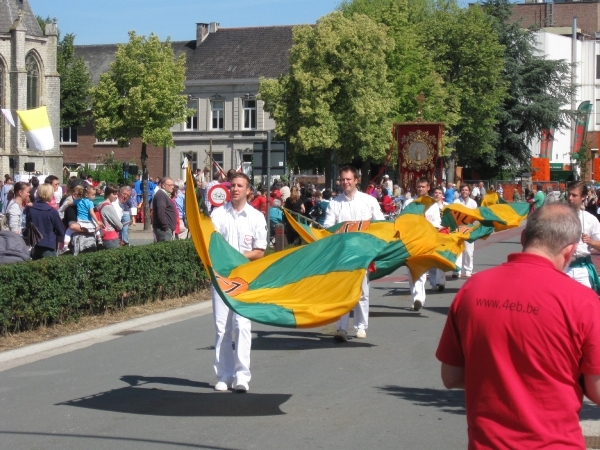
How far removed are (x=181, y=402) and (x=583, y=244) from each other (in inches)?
162

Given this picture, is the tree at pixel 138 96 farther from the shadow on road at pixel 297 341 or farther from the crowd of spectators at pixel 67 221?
the shadow on road at pixel 297 341

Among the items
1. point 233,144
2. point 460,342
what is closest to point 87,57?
point 233,144

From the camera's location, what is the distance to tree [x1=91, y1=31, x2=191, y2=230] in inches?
1272

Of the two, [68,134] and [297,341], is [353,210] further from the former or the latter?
[68,134]

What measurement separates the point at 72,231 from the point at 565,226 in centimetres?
1395

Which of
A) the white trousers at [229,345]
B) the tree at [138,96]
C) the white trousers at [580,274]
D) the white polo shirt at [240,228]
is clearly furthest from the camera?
the tree at [138,96]

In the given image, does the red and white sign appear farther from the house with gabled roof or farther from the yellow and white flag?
the house with gabled roof

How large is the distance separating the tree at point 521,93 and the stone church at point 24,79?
91.4ft

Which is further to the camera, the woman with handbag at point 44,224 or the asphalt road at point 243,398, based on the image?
the woman with handbag at point 44,224

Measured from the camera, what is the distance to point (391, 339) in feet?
39.4

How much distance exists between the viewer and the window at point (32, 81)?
62.9 metres

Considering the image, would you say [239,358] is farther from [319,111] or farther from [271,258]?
[319,111]

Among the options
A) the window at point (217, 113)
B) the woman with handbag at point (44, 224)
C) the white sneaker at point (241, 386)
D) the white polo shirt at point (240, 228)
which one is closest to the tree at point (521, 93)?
the window at point (217, 113)

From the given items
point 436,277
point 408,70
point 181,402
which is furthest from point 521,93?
point 181,402
